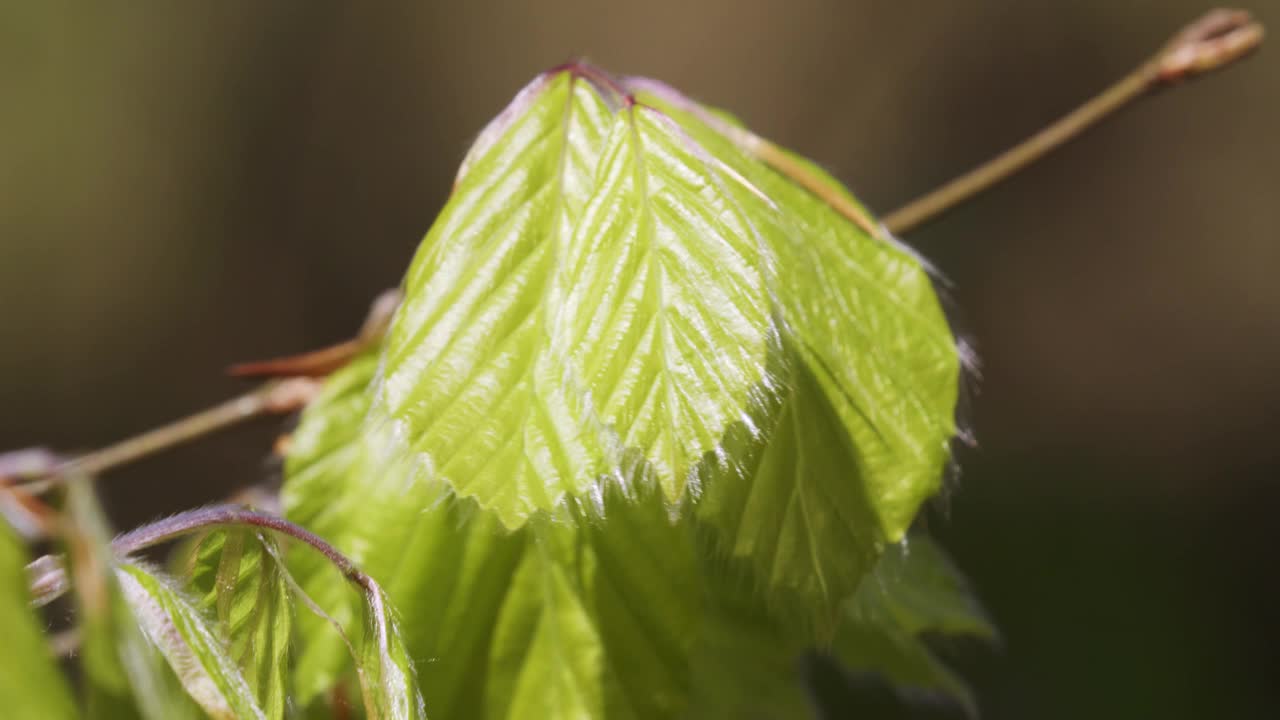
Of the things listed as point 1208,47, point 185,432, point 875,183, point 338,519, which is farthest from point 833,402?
point 875,183

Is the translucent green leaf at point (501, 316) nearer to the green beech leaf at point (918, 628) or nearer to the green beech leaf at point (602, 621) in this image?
the green beech leaf at point (602, 621)

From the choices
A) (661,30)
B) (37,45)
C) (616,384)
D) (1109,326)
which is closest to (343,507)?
(616,384)

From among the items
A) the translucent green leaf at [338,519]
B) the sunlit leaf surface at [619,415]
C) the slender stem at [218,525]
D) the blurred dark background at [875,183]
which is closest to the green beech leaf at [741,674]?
the sunlit leaf surface at [619,415]

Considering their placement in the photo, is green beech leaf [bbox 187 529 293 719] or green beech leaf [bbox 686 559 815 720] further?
green beech leaf [bbox 686 559 815 720]

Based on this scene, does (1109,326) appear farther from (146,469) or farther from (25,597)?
(25,597)

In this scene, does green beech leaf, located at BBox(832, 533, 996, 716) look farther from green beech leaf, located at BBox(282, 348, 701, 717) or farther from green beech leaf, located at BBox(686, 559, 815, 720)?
green beech leaf, located at BBox(282, 348, 701, 717)

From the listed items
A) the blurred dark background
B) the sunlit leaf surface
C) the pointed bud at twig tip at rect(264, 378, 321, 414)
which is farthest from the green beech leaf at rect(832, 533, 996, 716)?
the blurred dark background

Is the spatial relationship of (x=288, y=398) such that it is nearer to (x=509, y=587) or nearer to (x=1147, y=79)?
(x=509, y=587)
